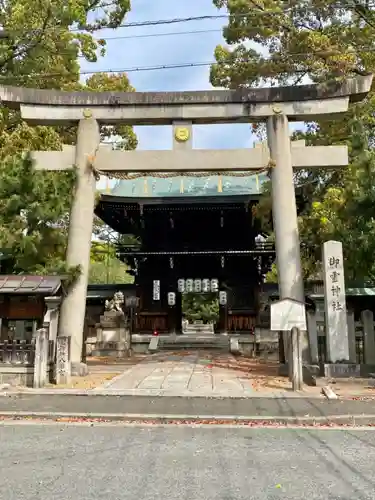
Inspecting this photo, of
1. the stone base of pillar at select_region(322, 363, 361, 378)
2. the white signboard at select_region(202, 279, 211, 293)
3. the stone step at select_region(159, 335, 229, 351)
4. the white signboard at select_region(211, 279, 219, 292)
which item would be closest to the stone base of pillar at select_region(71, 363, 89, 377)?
the stone base of pillar at select_region(322, 363, 361, 378)

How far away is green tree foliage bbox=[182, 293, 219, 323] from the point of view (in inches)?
1807

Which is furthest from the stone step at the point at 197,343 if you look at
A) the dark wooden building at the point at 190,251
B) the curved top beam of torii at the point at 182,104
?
the curved top beam of torii at the point at 182,104

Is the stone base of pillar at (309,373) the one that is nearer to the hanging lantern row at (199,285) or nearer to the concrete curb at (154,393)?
the concrete curb at (154,393)

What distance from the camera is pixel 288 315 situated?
35.9 feet

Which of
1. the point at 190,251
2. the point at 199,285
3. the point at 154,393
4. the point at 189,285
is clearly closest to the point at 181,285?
the point at 189,285

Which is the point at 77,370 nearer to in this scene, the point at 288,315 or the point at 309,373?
the point at 288,315

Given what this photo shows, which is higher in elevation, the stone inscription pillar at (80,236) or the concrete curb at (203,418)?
the stone inscription pillar at (80,236)

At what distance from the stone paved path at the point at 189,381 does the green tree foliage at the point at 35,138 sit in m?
3.80

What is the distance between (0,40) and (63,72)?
3.08m

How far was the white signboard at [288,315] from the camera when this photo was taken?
10859 millimetres

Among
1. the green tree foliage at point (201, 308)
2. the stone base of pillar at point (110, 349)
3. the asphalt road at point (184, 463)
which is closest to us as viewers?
the asphalt road at point (184, 463)

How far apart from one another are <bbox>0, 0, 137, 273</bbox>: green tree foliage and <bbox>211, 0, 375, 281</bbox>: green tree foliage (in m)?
4.39

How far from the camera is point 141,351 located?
22.6m

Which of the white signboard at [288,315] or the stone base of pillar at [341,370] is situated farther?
the stone base of pillar at [341,370]
